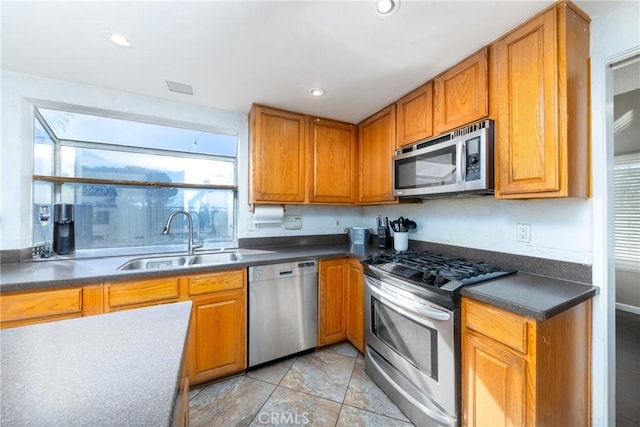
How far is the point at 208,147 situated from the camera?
2.52 meters

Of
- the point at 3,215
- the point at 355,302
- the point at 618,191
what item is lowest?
the point at 355,302

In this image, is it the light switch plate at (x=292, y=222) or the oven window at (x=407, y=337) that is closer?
the oven window at (x=407, y=337)

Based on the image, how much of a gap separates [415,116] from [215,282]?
6.66ft

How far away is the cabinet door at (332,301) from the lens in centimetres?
220

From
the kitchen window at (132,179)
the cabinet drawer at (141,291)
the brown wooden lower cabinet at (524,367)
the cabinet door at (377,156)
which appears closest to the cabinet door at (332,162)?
the cabinet door at (377,156)

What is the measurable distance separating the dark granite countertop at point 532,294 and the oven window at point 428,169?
666mm

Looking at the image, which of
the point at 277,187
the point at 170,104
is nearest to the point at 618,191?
the point at 277,187

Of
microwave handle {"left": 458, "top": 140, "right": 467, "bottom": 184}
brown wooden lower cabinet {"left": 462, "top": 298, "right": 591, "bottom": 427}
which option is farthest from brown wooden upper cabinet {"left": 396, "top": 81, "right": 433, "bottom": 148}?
brown wooden lower cabinet {"left": 462, "top": 298, "right": 591, "bottom": 427}

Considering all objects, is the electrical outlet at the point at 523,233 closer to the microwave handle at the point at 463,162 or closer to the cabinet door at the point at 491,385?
the microwave handle at the point at 463,162

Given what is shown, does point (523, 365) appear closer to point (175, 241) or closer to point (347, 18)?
point (347, 18)

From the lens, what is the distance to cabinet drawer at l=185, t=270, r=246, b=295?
5.66 feet

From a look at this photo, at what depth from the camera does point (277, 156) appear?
233 centimetres

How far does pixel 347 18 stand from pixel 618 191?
5.76 feet

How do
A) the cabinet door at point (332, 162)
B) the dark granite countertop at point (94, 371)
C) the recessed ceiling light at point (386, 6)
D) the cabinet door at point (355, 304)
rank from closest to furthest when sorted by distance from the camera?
the dark granite countertop at point (94, 371) < the recessed ceiling light at point (386, 6) < the cabinet door at point (355, 304) < the cabinet door at point (332, 162)
